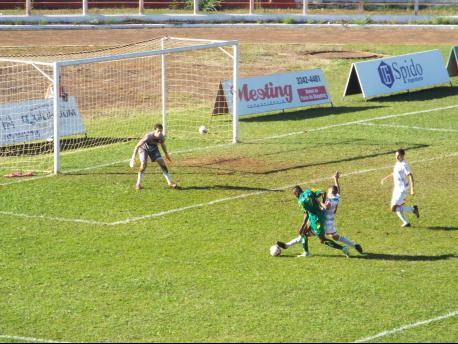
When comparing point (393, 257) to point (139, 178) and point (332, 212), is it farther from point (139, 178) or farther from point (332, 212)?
point (139, 178)

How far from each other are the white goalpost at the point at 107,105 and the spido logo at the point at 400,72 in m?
5.71

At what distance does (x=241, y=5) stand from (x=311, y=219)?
135 feet

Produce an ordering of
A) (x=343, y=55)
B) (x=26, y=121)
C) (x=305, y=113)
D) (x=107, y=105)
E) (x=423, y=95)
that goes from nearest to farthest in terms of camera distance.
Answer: (x=26, y=121)
(x=305, y=113)
(x=107, y=105)
(x=423, y=95)
(x=343, y=55)

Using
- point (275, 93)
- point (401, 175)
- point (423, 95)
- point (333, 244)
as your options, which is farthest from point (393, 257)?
point (423, 95)

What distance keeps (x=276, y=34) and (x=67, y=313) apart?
3643 cm

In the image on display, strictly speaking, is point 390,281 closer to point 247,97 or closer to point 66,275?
point 66,275

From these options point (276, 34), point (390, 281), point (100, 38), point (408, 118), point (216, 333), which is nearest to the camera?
point (216, 333)

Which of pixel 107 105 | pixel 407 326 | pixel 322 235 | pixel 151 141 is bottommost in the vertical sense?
pixel 407 326

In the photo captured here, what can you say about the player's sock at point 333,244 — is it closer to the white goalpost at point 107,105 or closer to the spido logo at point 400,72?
the white goalpost at point 107,105

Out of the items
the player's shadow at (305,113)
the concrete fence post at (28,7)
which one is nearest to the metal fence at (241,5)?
the concrete fence post at (28,7)

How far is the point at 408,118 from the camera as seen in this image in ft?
111

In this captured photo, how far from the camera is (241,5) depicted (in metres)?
58.8

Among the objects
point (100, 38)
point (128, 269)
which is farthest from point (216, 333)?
point (100, 38)

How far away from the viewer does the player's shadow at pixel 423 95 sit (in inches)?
1470
